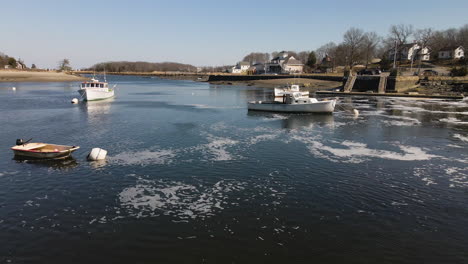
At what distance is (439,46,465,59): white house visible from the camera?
122688mm

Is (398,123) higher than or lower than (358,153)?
higher

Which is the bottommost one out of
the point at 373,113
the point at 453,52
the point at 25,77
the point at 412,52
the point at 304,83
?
the point at 373,113

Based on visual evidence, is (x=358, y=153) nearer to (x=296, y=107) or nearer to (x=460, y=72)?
(x=296, y=107)

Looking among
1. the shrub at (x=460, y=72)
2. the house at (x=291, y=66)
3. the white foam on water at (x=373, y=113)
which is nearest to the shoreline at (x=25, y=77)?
the house at (x=291, y=66)

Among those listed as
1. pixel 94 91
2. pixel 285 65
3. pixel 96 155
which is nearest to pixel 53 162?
pixel 96 155

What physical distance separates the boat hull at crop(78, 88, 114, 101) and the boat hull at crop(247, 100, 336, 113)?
35595 millimetres

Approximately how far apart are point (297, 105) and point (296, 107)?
1.27 feet

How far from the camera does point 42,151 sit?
23.8 m

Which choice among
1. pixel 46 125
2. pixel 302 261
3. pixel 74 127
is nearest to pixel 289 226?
pixel 302 261

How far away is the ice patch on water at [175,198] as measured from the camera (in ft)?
51.0

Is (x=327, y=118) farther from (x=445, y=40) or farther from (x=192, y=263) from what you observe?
(x=445, y=40)

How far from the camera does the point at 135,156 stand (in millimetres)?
24891

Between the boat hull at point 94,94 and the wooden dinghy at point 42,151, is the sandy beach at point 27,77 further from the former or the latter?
the wooden dinghy at point 42,151

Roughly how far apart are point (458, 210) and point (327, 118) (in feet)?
98.2
